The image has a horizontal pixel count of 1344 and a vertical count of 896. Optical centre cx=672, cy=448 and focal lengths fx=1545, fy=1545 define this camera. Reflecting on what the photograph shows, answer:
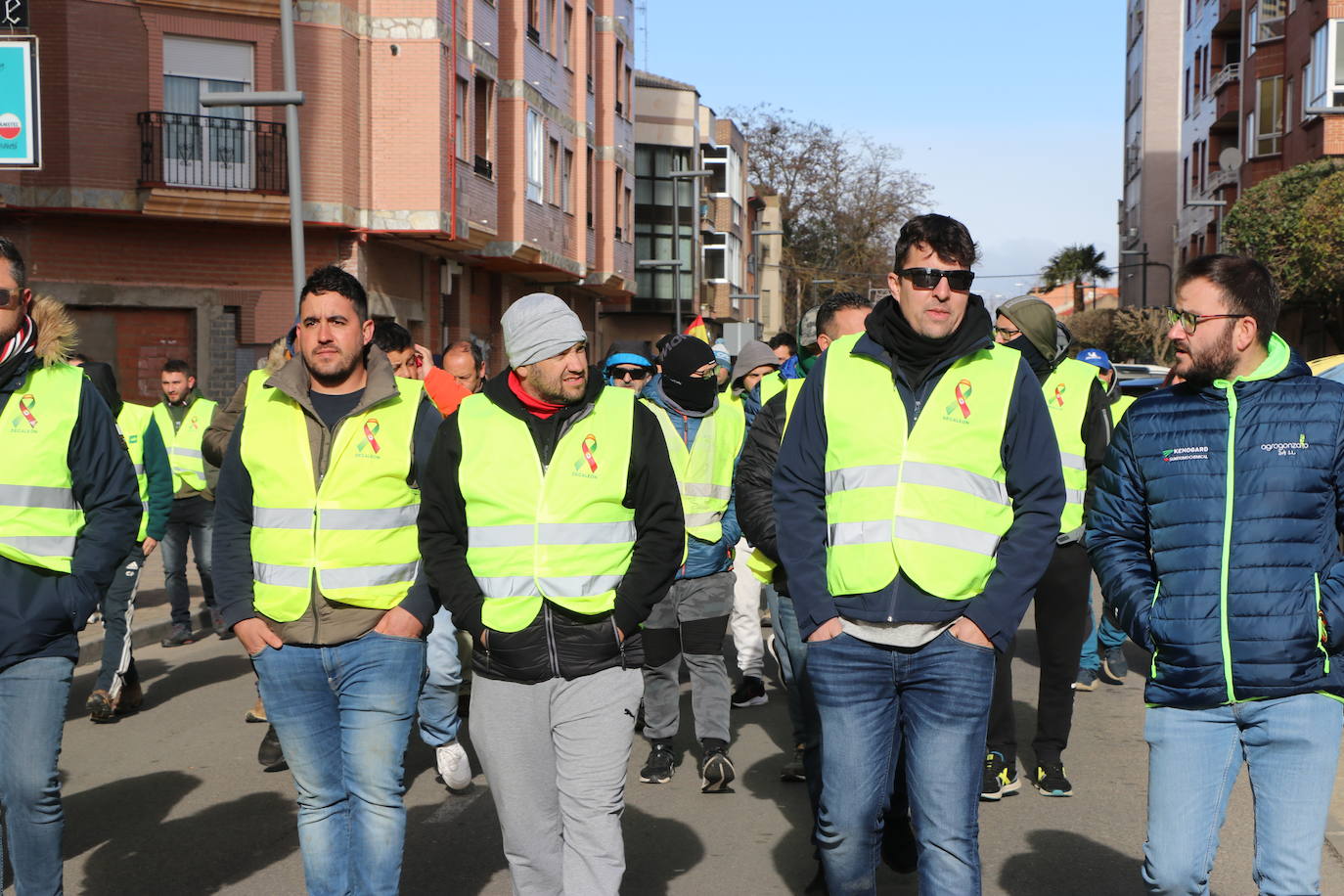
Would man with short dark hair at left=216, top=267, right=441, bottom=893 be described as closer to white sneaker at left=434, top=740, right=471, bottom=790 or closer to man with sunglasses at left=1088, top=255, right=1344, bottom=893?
man with sunglasses at left=1088, top=255, right=1344, bottom=893

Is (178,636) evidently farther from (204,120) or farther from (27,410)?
(204,120)

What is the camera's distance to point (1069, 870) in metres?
5.80

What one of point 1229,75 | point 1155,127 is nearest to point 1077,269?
point 1155,127

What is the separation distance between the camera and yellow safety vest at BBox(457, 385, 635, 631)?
14.2ft

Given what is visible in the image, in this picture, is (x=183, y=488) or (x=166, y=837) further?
(x=183, y=488)

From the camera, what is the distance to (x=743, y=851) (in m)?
6.10

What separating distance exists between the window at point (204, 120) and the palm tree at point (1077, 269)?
77.5 meters

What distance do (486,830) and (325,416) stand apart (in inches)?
96.9

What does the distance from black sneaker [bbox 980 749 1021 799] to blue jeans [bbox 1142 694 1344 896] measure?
293 centimetres

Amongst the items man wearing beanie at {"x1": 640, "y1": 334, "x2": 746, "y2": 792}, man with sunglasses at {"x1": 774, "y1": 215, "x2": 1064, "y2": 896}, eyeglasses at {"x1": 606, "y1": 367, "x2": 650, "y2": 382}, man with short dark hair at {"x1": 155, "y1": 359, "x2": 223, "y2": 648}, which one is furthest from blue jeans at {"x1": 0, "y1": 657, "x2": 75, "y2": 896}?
man with short dark hair at {"x1": 155, "y1": 359, "x2": 223, "y2": 648}

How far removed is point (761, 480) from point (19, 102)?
12.2m

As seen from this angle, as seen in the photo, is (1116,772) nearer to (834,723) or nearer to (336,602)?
(834,723)

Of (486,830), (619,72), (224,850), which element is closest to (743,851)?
(486,830)

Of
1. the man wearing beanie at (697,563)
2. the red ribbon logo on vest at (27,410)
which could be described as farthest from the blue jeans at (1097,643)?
the red ribbon logo on vest at (27,410)
